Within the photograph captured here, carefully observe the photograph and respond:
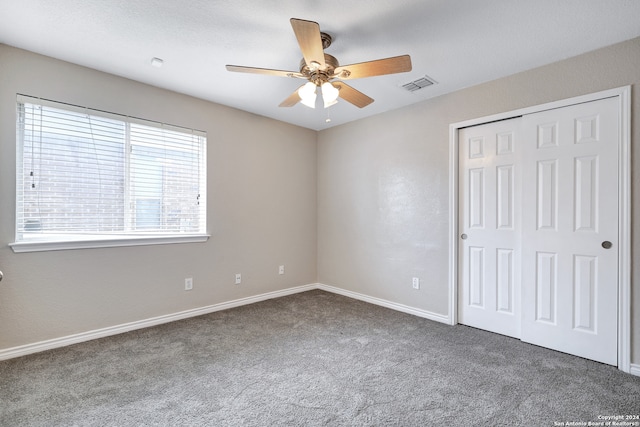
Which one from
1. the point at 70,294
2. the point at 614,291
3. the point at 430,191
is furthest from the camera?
the point at 430,191

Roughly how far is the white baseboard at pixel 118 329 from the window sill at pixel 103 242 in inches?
30.2

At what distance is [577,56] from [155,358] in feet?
13.6

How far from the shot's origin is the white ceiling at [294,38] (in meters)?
1.88

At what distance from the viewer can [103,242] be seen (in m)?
2.76

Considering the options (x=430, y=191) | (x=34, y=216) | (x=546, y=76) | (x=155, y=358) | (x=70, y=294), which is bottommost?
(x=155, y=358)

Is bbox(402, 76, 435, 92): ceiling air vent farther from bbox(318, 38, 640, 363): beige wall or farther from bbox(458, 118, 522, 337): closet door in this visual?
bbox(458, 118, 522, 337): closet door

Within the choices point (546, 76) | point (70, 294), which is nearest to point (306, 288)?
point (70, 294)

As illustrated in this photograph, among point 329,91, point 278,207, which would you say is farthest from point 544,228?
point 278,207

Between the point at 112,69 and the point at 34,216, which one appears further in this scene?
the point at 112,69

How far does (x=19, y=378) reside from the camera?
207 centimetres

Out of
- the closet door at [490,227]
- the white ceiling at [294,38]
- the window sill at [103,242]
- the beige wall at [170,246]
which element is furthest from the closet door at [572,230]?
the window sill at [103,242]

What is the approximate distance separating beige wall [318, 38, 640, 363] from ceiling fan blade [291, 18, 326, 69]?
1.85 metres

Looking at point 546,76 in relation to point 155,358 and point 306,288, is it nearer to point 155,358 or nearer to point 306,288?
point 306,288

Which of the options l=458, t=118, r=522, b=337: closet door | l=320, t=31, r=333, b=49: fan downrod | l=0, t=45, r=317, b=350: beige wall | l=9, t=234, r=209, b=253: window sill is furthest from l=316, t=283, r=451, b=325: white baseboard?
l=320, t=31, r=333, b=49: fan downrod
